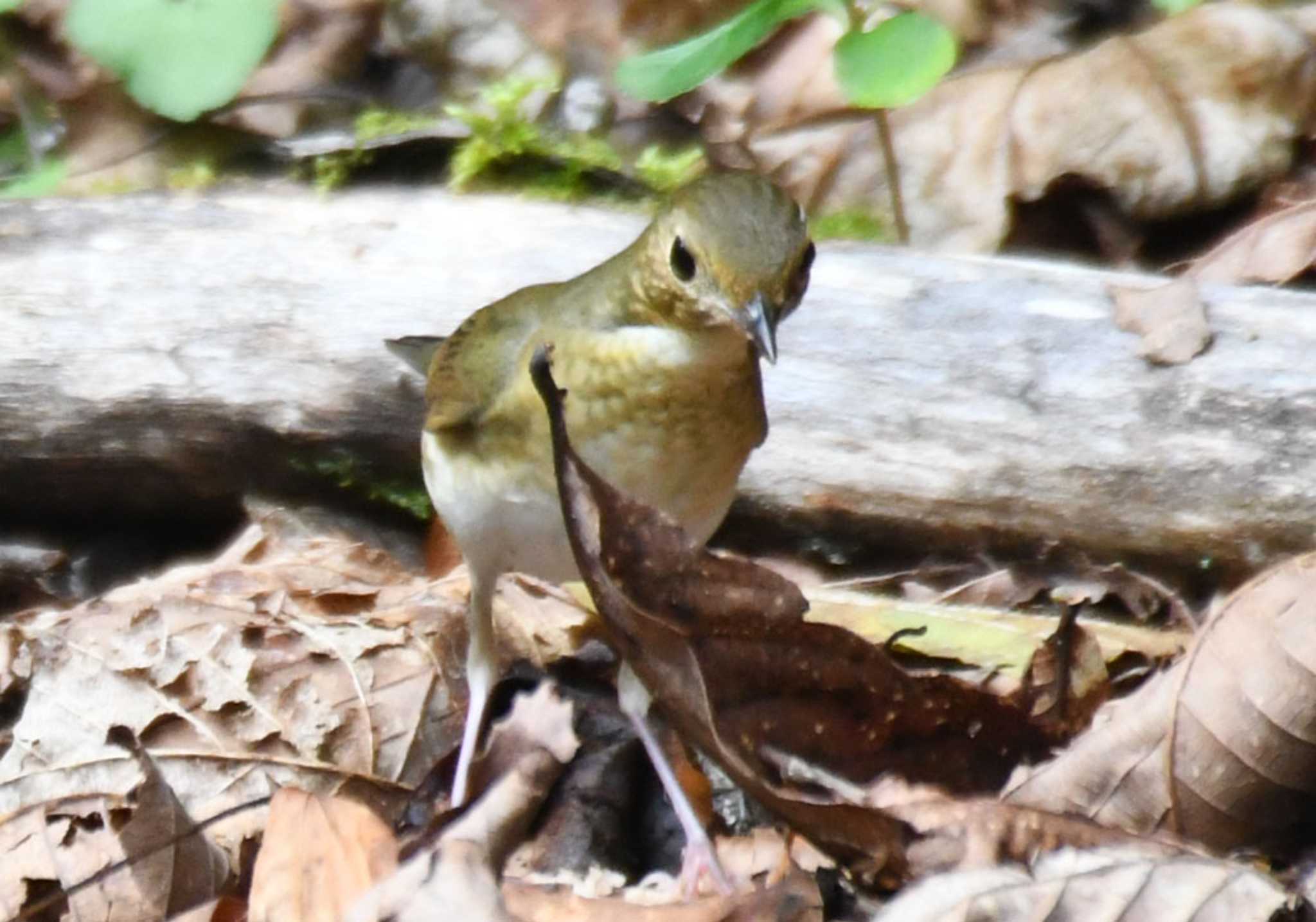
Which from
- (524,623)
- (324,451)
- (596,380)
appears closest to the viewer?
(596,380)

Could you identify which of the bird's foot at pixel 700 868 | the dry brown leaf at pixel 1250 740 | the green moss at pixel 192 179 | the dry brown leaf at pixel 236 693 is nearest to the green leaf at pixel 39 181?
the green moss at pixel 192 179

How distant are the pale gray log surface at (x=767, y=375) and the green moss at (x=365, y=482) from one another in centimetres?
6

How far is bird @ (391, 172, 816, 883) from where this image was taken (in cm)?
325

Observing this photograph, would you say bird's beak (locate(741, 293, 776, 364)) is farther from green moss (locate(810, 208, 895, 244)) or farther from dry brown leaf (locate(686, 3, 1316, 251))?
dry brown leaf (locate(686, 3, 1316, 251))

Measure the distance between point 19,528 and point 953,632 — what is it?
116 inches

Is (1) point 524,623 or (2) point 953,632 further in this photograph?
(1) point 524,623

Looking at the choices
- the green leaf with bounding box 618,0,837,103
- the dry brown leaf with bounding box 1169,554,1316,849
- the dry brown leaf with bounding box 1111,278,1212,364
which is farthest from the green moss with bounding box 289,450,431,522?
the dry brown leaf with bounding box 1169,554,1316,849

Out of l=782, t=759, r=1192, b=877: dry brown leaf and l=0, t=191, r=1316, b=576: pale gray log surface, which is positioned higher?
l=782, t=759, r=1192, b=877: dry brown leaf

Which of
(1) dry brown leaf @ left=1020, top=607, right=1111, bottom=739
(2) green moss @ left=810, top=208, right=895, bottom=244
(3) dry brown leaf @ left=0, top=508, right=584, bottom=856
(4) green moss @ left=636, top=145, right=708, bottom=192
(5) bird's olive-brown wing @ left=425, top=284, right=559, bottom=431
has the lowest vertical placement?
(2) green moss @ left=810, top=208, right=895, bottom=244

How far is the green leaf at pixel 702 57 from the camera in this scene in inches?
192

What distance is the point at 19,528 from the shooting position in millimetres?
5668

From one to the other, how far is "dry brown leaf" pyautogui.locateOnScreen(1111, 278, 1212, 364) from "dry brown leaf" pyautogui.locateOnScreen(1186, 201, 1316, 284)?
1.80ft

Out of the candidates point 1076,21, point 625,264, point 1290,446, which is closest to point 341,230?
point 625,264

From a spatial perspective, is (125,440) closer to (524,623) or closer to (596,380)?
(524,623)
